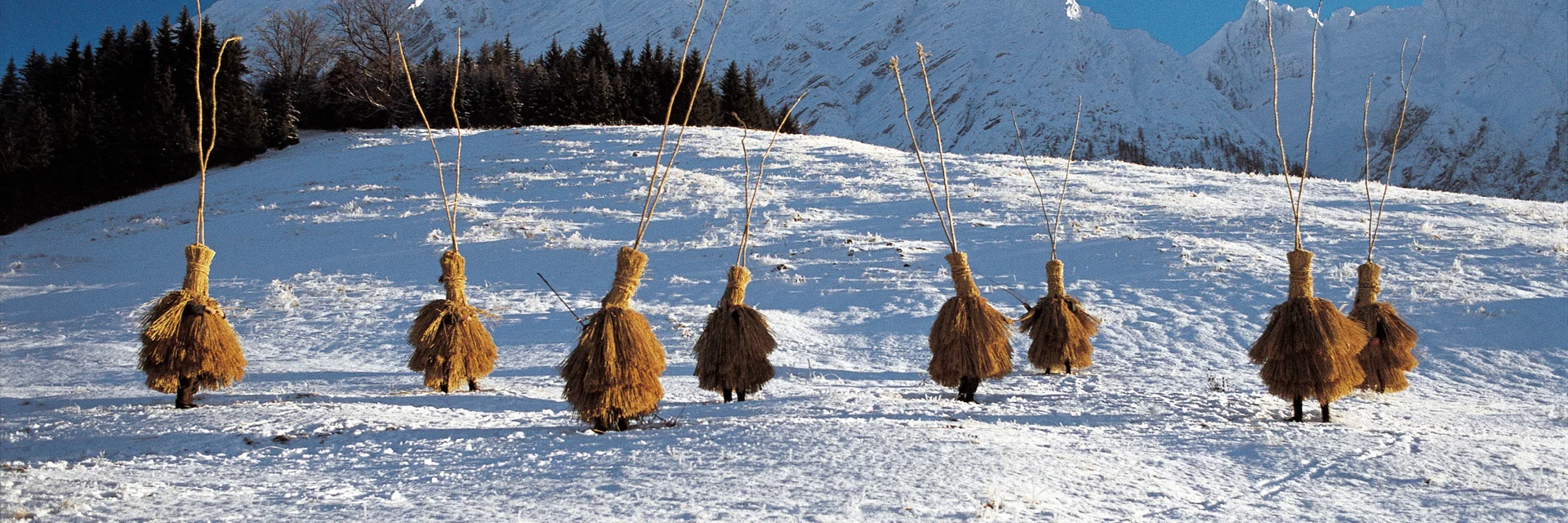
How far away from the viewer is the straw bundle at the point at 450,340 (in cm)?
805

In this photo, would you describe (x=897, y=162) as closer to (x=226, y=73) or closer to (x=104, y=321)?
(x=104, y=321)

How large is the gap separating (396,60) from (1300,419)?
54.9 meters

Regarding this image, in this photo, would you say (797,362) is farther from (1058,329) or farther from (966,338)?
(966,338)

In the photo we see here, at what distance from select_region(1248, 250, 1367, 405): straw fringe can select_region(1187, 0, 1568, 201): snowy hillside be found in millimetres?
148702

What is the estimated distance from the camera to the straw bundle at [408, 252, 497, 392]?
805 centimetres

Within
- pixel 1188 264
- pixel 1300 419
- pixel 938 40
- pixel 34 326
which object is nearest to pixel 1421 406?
pixel 1300 419

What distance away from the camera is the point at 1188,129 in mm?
134125

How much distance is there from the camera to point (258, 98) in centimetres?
4053

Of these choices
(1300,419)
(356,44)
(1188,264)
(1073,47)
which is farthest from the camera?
(1073,47)

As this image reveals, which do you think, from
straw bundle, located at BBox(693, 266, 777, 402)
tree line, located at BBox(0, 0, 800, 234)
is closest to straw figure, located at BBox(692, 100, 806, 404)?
straw bundle, located at BBox(693, 266, 777, 402)

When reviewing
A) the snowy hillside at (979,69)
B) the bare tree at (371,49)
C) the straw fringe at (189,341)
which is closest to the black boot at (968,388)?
the straw fringe at (189,341)

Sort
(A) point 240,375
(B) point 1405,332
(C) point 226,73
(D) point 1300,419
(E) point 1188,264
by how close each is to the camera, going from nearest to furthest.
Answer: (D) point 1300,419 < (A) point 240,375 < (B) point 1405,332 < (E) point 1188,264 < (C) point 226,73

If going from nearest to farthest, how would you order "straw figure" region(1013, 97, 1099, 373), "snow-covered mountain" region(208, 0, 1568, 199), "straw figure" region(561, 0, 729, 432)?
"straw figure" region(561, 0, 729, 432), "straw figure" region(1013, 97, 1099, 373), "snow-covered mountain" region(208, 0, 1568, 199)

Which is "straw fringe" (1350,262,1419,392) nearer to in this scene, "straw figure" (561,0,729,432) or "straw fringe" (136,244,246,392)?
"straw figure" (561,0,729,432)
